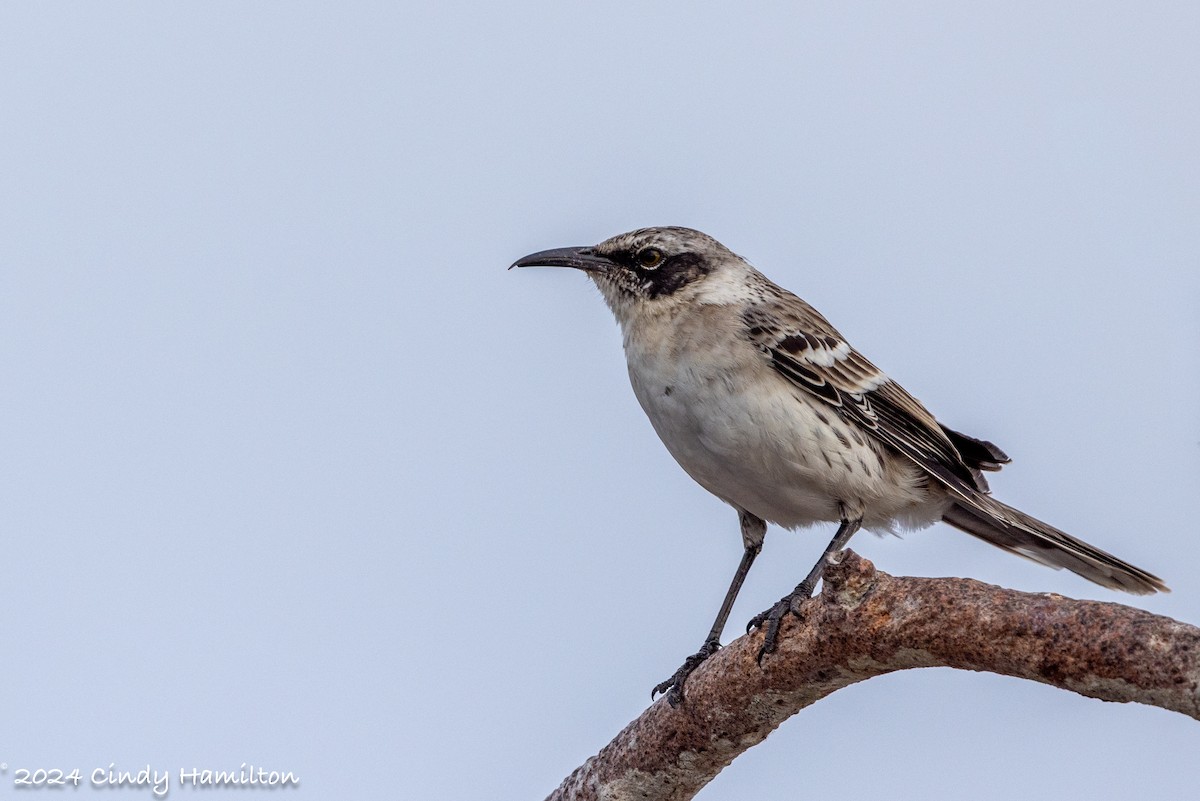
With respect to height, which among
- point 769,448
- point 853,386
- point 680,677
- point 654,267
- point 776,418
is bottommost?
point 680,677

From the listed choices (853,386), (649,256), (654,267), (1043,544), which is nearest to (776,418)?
(853,386)

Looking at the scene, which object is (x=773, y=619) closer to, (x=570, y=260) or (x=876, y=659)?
(x=876, y=659)

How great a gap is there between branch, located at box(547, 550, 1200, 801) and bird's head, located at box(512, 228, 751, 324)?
9.96 feet

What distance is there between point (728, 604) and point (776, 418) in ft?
5.22

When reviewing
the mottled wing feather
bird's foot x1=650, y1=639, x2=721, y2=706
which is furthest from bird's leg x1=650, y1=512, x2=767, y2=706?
the mottled wing feather

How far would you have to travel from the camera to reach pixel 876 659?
6.72 m

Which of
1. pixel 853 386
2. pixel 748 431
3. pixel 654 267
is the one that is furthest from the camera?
pixel 654 267

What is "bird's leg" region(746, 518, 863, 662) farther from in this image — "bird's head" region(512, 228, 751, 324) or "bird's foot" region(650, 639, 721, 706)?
"bird's head" region(512, 228, 751, 324)

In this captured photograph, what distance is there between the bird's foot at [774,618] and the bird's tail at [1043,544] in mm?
2504

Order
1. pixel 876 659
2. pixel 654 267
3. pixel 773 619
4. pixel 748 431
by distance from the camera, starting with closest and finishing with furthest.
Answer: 1. pixel 876 659
2. pixel 773 619
3. pixel 748 431
4. pixel 654 267

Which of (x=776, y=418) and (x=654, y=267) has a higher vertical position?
(x=654, y=267)

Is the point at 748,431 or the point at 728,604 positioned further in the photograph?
the point at 728,604

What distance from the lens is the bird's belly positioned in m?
9.01

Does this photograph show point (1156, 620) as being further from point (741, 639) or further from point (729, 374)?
point (729, 374)
